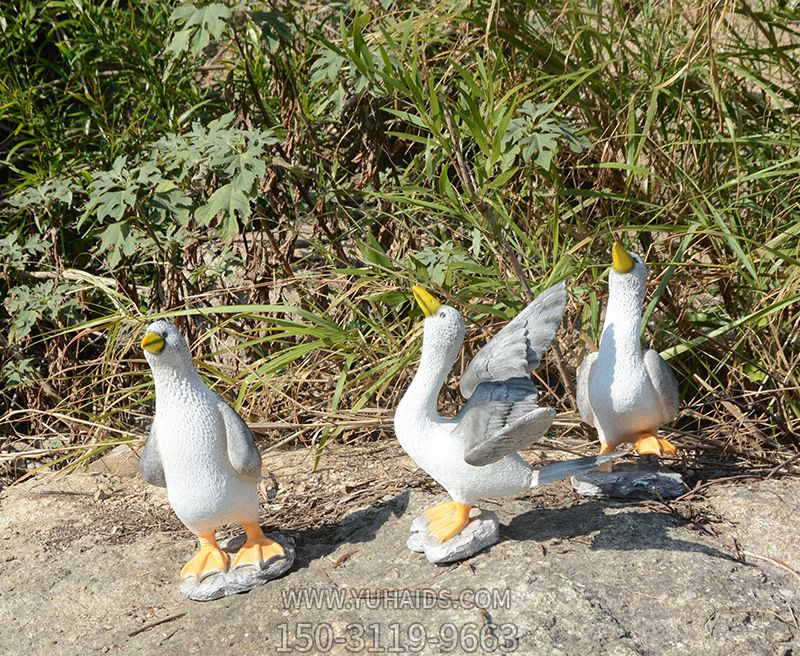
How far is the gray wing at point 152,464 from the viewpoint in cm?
210

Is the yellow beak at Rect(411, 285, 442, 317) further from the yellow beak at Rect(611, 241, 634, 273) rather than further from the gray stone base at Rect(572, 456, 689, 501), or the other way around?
the gray stone base at Rect(572, 456, 689, 501)

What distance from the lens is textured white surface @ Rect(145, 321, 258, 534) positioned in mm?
2004

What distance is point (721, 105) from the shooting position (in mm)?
2594

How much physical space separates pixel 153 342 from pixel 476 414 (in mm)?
671

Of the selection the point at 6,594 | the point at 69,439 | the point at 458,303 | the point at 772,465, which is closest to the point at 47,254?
the point at 69,439

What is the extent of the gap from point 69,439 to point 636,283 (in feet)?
6.12

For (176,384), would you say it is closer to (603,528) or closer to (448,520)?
(448,520)

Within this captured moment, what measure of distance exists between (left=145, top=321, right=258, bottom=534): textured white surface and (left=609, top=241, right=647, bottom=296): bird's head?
0.92 metres

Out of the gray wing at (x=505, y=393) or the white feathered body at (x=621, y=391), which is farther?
the white feathered body at (x=621, y=391)

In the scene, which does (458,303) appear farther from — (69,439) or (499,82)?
(69,439)

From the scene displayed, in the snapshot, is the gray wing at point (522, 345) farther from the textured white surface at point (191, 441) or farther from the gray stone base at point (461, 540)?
the textured white surface at point (191, 441)

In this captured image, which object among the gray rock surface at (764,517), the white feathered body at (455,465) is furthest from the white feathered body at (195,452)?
the gray rock surface at (764,517)

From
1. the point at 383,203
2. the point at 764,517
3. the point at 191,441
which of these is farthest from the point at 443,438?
the point at 383,203

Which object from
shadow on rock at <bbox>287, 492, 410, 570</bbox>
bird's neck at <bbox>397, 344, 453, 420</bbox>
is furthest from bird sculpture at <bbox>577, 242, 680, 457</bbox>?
shadow on rock at <bbox>287, 492, 410, 570</bbox>
